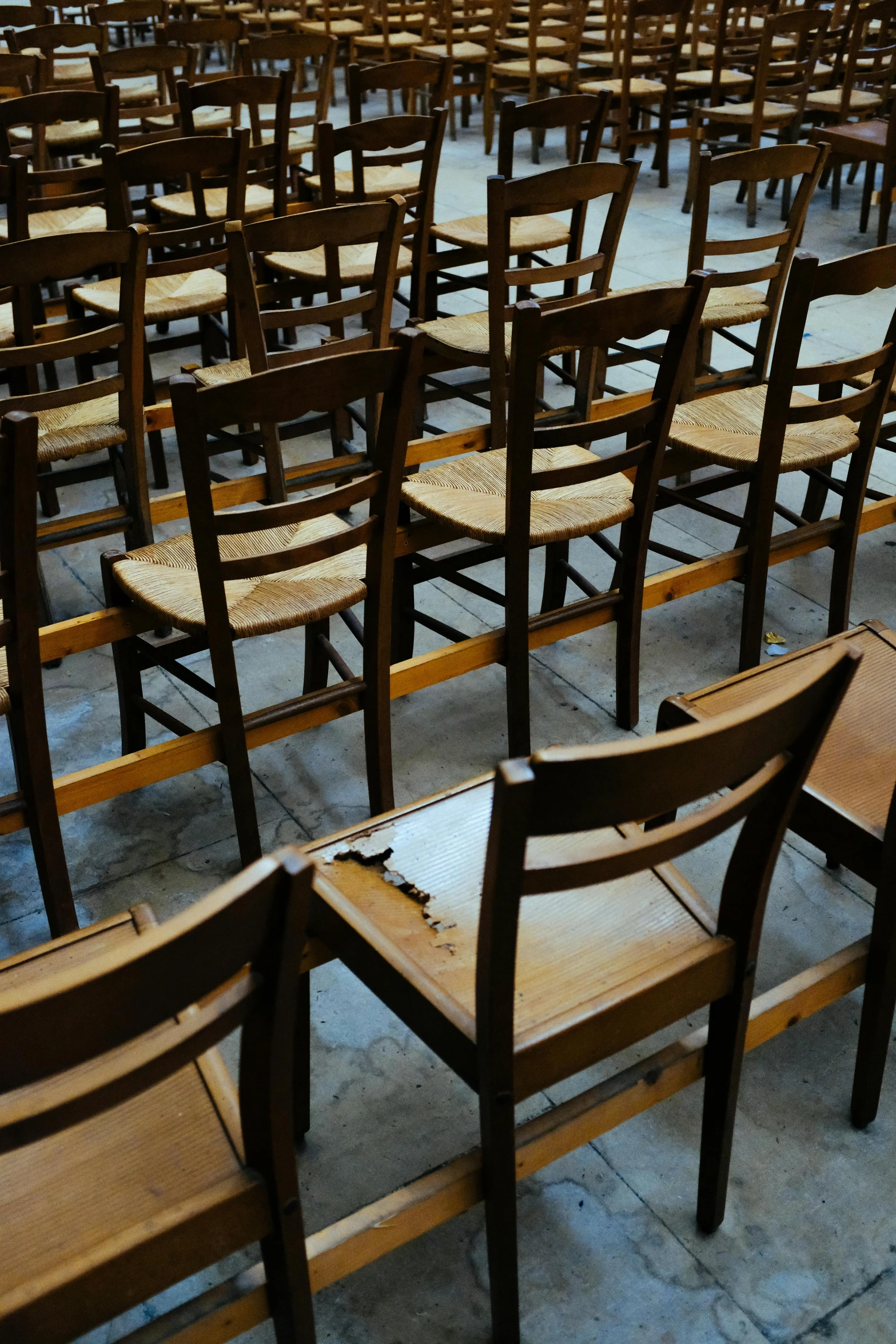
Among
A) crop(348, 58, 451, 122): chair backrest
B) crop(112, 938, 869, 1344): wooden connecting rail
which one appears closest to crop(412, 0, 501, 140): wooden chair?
crop(348, 58, 451, 122): chair backrest

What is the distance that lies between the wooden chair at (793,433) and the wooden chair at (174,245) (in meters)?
1.34

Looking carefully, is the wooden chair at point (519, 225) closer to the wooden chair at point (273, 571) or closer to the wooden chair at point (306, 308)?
the wooden chair at point (306, 308)

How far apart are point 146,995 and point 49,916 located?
1.26m

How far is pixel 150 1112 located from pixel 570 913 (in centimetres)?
53

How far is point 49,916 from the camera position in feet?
6.73

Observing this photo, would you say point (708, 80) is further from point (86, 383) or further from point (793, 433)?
point (86, 383)

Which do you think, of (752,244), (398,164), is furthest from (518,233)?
(752,244)

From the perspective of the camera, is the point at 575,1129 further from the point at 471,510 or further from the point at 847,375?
the point at 847,375

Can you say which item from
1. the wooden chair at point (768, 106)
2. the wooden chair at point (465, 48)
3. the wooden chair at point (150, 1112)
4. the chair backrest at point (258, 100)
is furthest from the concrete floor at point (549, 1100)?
the wooden chair at point (465, 48)

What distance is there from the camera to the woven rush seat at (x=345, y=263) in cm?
368

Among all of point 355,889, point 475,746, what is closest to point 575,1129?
point 355,889

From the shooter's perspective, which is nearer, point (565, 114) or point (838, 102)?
point (565, 114)

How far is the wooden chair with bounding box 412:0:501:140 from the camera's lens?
7812 millimetres

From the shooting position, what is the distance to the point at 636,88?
702 cm
